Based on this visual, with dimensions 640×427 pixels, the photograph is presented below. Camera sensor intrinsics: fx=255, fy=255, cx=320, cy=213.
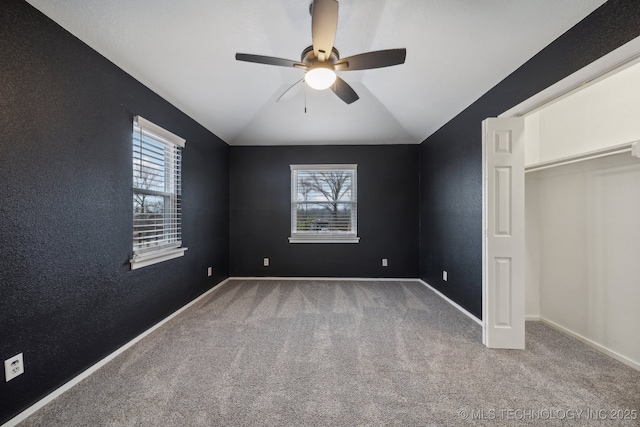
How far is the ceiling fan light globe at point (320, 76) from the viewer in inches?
70.7

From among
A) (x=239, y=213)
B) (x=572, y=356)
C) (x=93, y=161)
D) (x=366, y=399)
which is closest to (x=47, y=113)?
(x=93, y=161)

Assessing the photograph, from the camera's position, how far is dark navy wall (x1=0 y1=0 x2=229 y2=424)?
4.85ft

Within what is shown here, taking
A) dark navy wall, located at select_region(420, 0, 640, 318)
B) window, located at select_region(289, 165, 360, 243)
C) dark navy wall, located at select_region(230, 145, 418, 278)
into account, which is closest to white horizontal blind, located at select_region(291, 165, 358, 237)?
window, located at select_region(289, 165, 360, 243)

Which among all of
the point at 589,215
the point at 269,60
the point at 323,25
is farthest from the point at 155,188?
the point at 589,215

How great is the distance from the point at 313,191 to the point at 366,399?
343 cm

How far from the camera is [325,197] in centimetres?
463

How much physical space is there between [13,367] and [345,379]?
201 cm

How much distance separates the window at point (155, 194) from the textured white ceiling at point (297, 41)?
19.7 inches

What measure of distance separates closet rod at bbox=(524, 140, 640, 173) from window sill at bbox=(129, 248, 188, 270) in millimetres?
3912

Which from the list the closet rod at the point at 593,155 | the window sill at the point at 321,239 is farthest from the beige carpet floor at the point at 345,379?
the window sill at the point at 321,239

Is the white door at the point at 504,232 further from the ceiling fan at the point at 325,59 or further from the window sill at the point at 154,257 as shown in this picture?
the window sill at the point at 154,257

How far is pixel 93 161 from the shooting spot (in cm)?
198

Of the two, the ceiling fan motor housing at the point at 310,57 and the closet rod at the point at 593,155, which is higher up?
the ceiling fan motor housing at the point at 310,57

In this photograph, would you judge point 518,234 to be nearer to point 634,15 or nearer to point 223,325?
point 634,15
